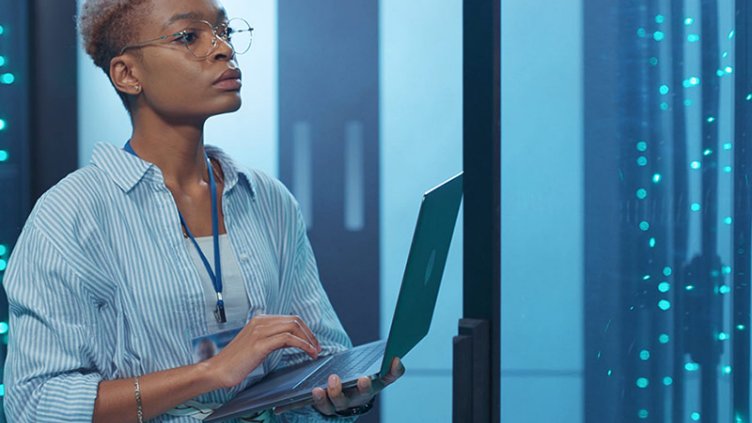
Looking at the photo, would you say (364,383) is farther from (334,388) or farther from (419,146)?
(419,146)

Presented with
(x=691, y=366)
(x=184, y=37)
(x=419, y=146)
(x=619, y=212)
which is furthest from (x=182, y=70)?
(x=419, y=146)

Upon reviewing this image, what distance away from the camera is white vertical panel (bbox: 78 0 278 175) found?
2.66 metres

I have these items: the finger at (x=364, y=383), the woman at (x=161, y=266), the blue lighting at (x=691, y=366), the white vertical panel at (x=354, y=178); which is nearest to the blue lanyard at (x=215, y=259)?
the woman at (x=161, y=266)

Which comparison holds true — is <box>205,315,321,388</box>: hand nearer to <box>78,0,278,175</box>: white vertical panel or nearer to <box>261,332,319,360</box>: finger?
<box>261,332,319,360</box>: finger

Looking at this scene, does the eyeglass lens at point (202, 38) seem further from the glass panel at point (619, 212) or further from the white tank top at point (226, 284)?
the glass panel at point (619, 212)

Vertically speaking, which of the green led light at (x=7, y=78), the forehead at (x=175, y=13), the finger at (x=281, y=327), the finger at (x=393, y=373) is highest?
the green led light at (x=7, y=78)

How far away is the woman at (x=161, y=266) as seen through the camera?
1.22 metres

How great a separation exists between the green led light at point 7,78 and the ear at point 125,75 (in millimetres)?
1200

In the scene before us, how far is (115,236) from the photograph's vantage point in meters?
1.32

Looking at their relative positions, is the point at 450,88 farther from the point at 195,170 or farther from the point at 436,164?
the point at 195,170

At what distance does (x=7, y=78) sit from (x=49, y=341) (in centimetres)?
156

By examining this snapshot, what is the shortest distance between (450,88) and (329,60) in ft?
1.33

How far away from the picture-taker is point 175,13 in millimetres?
1423

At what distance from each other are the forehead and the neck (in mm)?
163
